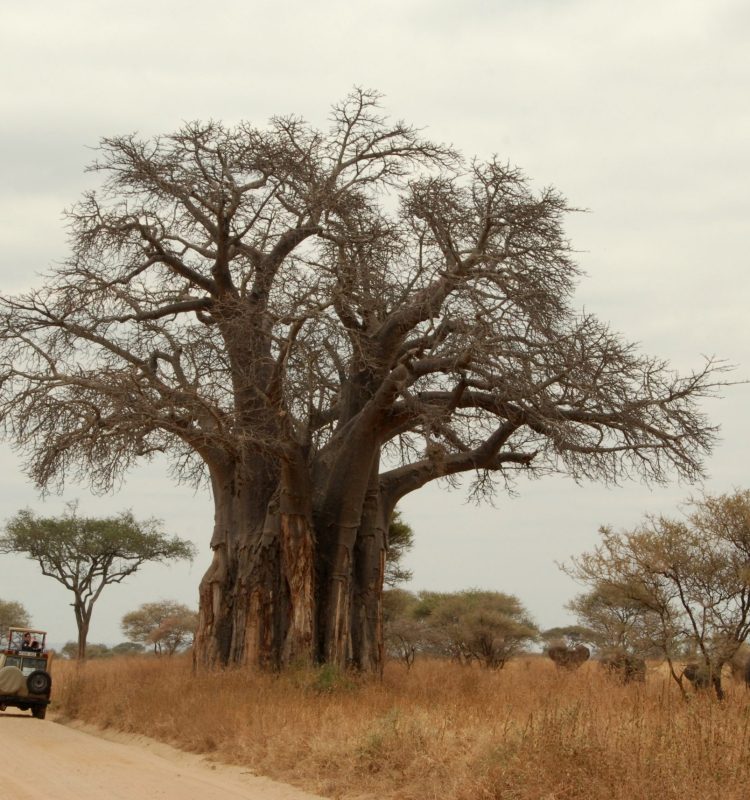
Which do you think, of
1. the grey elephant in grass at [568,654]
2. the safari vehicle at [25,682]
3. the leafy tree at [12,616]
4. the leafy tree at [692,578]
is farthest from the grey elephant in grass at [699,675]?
the leafy tree at [12,616]

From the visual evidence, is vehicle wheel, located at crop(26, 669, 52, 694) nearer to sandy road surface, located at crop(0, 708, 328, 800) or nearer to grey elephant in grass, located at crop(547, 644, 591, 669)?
sandy road surface, located at crop(0, 708, 328, 800)

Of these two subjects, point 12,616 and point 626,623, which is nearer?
point 626,623

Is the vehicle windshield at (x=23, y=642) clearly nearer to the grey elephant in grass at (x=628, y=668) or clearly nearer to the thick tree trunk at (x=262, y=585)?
the thick tree trunk at (x=262, y=585)

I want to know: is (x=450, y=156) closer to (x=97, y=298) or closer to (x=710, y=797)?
(x=97, y=298)

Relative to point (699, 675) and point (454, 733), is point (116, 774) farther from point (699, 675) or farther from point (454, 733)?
point (699, 675)

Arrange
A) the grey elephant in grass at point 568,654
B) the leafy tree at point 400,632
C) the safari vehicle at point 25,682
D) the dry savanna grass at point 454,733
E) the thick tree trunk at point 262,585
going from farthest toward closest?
the leafy tree at point 400,632 → the grey elephant in grass at point 568,654 → the safari vehicle at point 25,682 → the thick tree trunk at point 262,585 → the dry savanna grass at point 454,733

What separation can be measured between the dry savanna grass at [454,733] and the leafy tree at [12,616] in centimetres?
2809

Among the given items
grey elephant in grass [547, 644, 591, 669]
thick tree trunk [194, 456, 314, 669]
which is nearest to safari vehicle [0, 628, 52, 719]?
thick tree trunk [194, 456, 314, 669]

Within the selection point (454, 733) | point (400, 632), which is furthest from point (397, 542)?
point (454, 733)

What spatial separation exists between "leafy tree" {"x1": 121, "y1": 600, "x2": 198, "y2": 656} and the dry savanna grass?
19.5 meters

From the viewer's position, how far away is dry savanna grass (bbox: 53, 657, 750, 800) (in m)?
5.16

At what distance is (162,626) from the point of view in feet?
102

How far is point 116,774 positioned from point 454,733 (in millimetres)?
2176

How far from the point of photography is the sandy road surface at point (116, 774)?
230 inches
